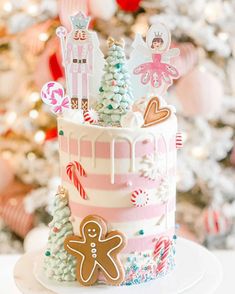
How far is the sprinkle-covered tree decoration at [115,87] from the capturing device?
A: 4.26 ft

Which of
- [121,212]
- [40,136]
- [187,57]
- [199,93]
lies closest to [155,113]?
[121,212]

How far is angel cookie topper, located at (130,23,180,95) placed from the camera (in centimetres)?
135

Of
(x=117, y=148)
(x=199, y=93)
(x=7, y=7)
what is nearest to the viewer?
(x=117, y=148)

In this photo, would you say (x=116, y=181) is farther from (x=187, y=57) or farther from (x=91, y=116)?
(x=187, y=57)

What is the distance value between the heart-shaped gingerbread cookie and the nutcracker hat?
18cm

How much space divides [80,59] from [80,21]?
69mm

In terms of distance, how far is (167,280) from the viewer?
1.32 meters

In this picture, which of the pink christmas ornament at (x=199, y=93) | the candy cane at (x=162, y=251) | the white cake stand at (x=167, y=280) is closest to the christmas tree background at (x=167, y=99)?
the pink christmas ornament at (x=199, y=93)

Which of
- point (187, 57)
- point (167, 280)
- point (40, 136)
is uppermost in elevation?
point (187, 57)

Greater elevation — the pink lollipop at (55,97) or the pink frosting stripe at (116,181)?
the pink lollipop at (55,97)

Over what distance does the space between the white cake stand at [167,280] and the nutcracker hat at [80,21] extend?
45 centimetres

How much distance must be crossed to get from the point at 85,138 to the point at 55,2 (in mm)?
1274

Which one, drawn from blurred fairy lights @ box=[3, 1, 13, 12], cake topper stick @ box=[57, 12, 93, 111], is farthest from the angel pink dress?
blurred fairy lights @ box=[3, 1, 13, 12]

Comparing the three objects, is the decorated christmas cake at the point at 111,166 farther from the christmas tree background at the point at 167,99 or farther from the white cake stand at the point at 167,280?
the christmas tree background at the point at 167,99
